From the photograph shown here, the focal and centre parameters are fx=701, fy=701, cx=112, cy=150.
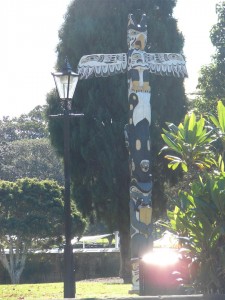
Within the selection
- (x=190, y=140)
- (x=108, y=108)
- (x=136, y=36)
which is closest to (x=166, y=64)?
(x=136, y=36)

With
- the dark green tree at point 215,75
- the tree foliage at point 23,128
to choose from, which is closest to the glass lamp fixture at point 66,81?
the dark green tree at point 215,75

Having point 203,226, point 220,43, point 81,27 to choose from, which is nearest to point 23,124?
point 220,43

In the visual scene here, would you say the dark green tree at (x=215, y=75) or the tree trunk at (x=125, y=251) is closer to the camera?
the tree trunk at (x=125, y=251)

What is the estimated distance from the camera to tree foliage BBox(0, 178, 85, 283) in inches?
1029

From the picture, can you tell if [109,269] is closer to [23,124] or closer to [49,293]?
[49,293]

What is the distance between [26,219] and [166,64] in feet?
35.4

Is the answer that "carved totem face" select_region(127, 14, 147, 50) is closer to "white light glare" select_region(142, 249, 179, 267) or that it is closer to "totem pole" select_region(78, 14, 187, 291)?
"totem pole" select_region(78, 14, 187, 291)

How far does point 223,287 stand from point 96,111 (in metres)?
13.5

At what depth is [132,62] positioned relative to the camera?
17047 mm

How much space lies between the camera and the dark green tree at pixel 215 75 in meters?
29.8

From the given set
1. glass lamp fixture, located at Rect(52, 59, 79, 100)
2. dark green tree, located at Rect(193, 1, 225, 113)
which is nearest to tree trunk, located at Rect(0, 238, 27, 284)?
dark green tree, located at Rect(193, 1, 225, 113)

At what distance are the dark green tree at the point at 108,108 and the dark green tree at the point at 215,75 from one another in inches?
252

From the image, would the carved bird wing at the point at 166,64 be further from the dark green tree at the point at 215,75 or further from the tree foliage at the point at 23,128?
the tree foliage at the point at 23,128

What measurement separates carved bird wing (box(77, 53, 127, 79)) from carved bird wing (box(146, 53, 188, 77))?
75 cm
